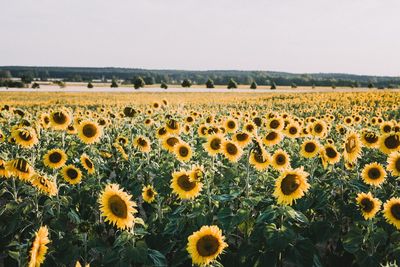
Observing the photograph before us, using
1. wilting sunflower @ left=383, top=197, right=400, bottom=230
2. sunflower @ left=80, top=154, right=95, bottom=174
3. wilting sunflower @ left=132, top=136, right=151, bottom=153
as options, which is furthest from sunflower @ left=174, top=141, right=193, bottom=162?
wilting sunflower @ left=383, top=197, right=400, bottom=230

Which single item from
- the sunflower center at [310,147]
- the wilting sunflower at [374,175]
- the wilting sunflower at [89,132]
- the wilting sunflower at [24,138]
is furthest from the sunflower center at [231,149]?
the wilting sunflower at [24,138]

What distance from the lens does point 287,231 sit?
11.6ft

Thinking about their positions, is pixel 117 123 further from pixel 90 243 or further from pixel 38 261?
pixel 38 261

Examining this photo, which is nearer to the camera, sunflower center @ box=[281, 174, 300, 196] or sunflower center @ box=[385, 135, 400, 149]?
sunflower center @ box=[281, 174, 300, 196]

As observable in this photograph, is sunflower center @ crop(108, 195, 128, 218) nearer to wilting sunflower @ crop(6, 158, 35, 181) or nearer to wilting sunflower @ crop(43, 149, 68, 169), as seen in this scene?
wilting sunflower @ crop(6, 158, 35, 181)

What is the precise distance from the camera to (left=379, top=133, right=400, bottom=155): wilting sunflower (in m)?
5.07

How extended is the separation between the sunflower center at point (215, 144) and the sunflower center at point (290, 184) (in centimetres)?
167

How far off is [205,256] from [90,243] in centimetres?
141

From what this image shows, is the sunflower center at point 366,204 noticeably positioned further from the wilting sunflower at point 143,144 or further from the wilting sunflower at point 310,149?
the wilting sunflower at point 143,144

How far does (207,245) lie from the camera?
9.78 ft

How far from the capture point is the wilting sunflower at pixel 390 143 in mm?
5070

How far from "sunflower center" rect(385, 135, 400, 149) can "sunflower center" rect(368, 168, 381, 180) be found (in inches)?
30.7

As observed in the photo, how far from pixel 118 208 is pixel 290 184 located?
1.63 meters

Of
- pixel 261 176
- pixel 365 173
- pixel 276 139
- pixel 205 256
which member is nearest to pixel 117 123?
pixel 276 139
